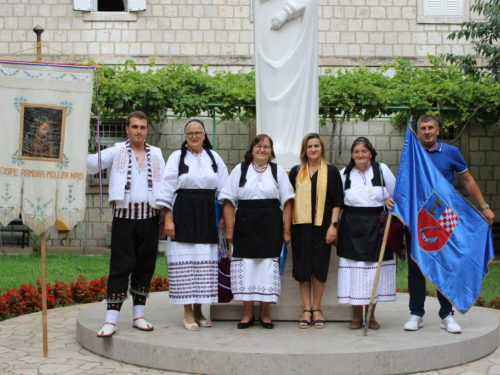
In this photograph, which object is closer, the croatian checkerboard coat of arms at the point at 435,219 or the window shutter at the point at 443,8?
the croatian checkerboard coat of arms at the point at 435,219

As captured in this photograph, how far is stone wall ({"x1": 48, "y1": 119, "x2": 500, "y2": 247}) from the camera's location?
1694cm

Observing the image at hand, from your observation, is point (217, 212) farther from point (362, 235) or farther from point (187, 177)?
point (362, 235)

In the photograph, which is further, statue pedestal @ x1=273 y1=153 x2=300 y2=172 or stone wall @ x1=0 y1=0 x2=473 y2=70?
stone wall @ x1=0 y1=0 x2=473 y2=70

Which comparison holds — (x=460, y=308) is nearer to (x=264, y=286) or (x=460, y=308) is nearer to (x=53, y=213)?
(x=264, y=286)

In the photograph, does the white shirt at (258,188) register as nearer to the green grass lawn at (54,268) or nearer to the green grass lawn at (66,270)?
the green grass lawn at (66,270)

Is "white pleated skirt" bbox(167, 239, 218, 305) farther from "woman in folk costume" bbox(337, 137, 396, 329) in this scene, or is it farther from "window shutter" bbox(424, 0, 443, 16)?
"window shutter" bbox(424, 0, 443, 16)

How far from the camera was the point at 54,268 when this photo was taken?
38.6 feet

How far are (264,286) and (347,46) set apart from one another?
12481mm

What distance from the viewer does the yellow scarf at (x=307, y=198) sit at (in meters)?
5.57

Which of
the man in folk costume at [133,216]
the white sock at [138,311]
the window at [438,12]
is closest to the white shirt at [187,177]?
the man in folk costume at [133,216]

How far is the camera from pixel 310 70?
262 inches

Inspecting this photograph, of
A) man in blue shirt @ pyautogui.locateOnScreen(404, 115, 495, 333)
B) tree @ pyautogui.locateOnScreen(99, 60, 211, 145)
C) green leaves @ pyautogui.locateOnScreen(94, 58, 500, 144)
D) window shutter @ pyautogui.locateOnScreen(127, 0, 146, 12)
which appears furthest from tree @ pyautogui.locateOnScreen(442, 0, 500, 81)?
man in blue shirt @ pyautogui.locateOnScreen(404, 115, 495, 333)

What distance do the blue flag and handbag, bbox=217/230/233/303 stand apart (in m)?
1.48

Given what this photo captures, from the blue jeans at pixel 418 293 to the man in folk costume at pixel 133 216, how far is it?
2.09 m
